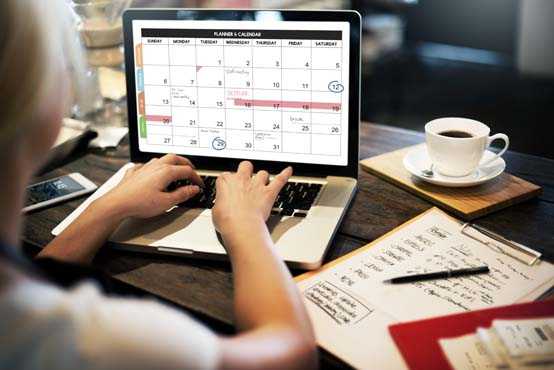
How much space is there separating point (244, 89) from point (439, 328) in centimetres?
58

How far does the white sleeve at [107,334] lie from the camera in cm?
50

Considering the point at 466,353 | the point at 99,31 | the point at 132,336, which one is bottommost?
the point at 466,353

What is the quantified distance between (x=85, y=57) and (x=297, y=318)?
999 mm

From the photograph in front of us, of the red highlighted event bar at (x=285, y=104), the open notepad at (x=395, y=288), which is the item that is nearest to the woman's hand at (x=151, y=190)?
the red highlighted event bar at (x=285, y=104)

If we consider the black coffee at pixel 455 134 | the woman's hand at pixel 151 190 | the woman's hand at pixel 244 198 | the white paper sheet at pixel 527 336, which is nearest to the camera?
the white paper sheet at pixel 527 336

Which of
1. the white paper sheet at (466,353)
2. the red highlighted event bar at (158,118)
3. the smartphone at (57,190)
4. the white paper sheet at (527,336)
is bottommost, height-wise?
the white paper sheet at (466,353)

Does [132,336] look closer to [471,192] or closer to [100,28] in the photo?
[471,192]

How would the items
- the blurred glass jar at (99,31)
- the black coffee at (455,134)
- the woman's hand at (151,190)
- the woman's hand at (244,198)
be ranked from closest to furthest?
Result: the woman's hand at (244,198)
the woman's hand at (151,190)
the black coffee at (455,134)
the blurred glass jar at (99,31)

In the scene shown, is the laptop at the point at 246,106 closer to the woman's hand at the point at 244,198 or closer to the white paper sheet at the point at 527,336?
the woman's hand at the point at 244,198

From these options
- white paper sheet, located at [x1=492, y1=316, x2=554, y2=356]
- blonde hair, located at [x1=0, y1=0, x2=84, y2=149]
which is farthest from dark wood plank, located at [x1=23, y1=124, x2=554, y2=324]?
blonde hair, located at [x1=0, y1=0, x2=84, y2=149]

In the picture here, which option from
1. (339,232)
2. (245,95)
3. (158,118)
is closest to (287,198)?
(339,232)

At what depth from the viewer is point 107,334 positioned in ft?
1.69

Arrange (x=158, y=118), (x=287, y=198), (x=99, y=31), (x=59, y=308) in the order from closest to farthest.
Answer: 1. (x=59, y=308)
2. (x=287, y=198)
3. (x=158, y=118)
4. (x=99, y=31)

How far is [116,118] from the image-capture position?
1.58 m
